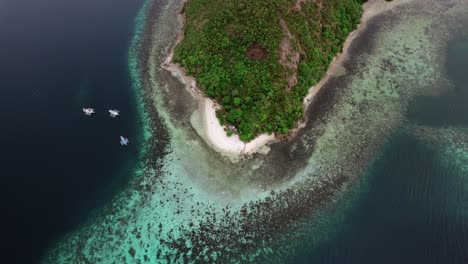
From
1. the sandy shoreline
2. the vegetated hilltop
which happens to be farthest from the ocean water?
the vegetated hilltop

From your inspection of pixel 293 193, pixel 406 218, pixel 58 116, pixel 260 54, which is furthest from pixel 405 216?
pixel 58 116

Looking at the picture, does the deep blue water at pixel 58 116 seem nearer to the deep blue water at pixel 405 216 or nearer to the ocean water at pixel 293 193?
the ocean water at pixel 293 193

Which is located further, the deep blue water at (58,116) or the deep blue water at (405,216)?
the deep blue water at (58,116)

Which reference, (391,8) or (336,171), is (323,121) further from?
(391,8)

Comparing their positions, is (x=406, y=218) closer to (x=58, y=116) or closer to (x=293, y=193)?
(x=293, y=193)

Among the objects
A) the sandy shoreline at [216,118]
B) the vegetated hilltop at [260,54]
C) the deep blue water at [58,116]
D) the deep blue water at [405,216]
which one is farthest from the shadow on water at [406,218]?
the deep blue water at [58,116]

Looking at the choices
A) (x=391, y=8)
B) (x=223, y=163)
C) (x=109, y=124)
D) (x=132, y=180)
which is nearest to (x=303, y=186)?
(x=223, y=163)
